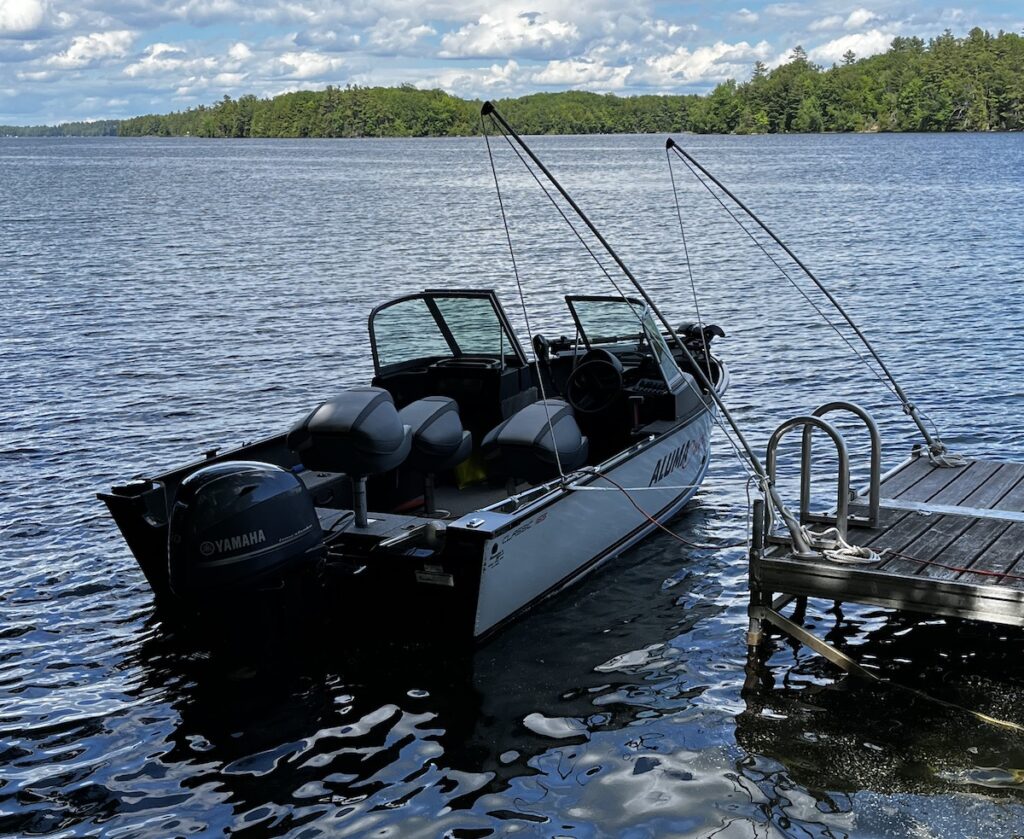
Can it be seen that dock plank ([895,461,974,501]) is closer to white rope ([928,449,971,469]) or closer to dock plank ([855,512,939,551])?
white rope ([928,449,971,469])

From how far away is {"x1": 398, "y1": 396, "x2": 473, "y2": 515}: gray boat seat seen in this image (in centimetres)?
912

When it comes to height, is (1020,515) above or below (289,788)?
above

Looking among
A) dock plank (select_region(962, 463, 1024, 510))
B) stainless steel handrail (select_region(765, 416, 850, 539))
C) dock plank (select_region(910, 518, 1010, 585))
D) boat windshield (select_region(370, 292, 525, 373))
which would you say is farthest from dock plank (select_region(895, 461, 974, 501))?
boat windshield (select_region(370, 292, 525, 373))

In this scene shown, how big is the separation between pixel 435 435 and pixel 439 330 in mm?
1879

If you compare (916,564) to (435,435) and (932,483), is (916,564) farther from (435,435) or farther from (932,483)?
(435,435)

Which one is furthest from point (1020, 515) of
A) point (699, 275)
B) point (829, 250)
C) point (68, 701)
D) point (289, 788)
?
point (829, 250)

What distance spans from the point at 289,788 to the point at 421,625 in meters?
1.75

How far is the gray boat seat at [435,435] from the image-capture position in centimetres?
912

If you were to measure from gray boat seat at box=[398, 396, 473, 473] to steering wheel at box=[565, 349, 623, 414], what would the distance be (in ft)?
6.12

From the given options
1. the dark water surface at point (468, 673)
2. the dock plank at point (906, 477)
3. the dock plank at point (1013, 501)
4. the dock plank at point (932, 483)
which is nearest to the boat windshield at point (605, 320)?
the dark water surface at point (468, 673)

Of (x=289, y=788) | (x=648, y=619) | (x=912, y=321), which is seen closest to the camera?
(x=289, y=788)

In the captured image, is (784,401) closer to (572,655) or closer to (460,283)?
(572,655)

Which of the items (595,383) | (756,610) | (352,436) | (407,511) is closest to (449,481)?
(407,511)

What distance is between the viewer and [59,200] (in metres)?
65.6
